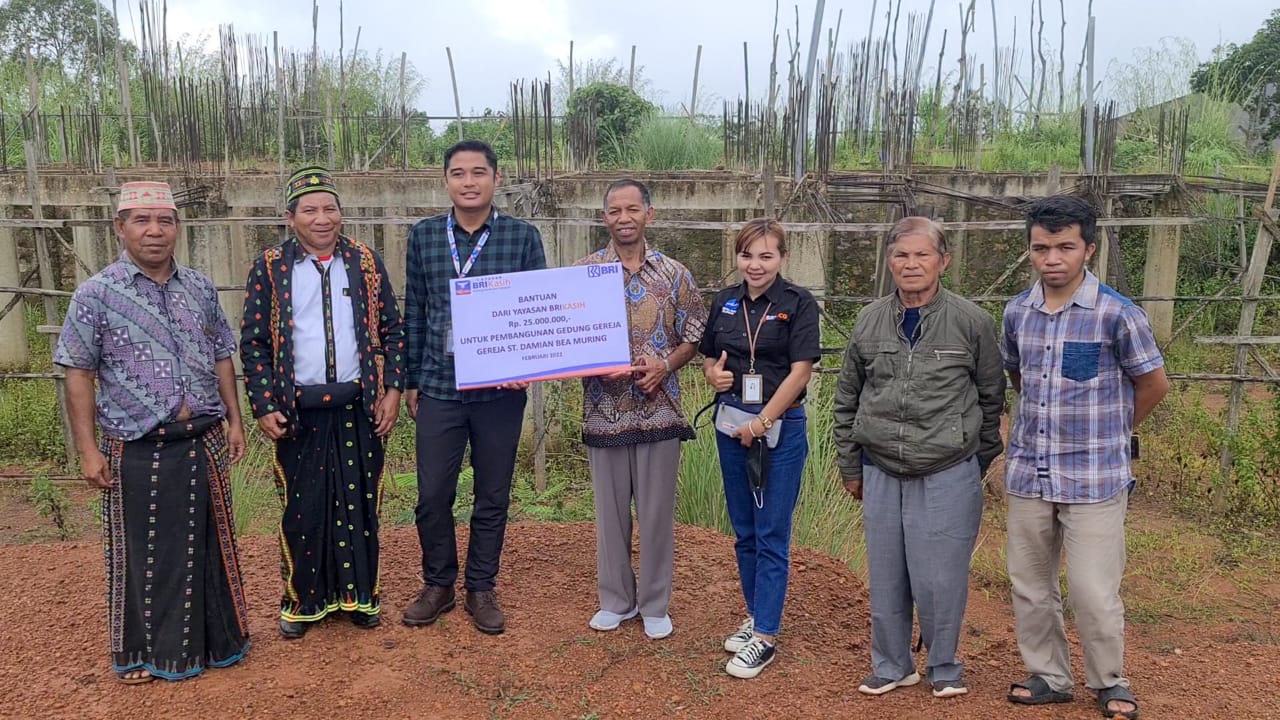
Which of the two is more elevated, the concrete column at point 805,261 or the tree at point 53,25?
the tree at point 53,25

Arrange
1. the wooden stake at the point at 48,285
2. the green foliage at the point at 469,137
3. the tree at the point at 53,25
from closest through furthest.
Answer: the wooden stake at the point at 48,285 → the green foliage at the point at 469,137 → the tree at the point at 53,25

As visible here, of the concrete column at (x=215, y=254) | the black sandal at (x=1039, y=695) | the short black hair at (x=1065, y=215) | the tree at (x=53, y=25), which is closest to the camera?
the short black hair at (x=1065, y=215)

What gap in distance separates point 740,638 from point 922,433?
1.13 metres

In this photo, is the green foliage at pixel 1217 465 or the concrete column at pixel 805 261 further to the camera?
the concrete column at pixel 805 261

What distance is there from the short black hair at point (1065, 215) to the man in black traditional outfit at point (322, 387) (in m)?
2.30

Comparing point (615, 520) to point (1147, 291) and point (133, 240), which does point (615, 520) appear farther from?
point (1147, 291)

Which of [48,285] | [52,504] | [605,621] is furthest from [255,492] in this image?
[605,621]

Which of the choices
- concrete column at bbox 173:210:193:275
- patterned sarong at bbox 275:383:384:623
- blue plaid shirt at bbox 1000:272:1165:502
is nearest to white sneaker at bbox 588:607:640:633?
patterned sarong at bbox 275:383:384:623

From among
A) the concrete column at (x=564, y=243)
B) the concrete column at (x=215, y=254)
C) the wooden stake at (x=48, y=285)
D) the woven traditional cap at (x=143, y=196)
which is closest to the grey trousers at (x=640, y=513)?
the woven traditional cap at (x=143, y=196)

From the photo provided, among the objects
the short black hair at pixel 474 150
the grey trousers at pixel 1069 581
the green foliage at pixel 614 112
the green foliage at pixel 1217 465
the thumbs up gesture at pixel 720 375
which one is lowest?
the green foliage at pixel 1217 465

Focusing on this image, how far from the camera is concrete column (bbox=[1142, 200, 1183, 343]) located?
11.5 meters

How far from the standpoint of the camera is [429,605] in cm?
393

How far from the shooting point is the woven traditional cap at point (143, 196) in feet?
10.6

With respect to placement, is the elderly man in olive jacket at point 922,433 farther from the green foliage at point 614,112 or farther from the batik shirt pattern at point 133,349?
the green foliage at point 614,112
